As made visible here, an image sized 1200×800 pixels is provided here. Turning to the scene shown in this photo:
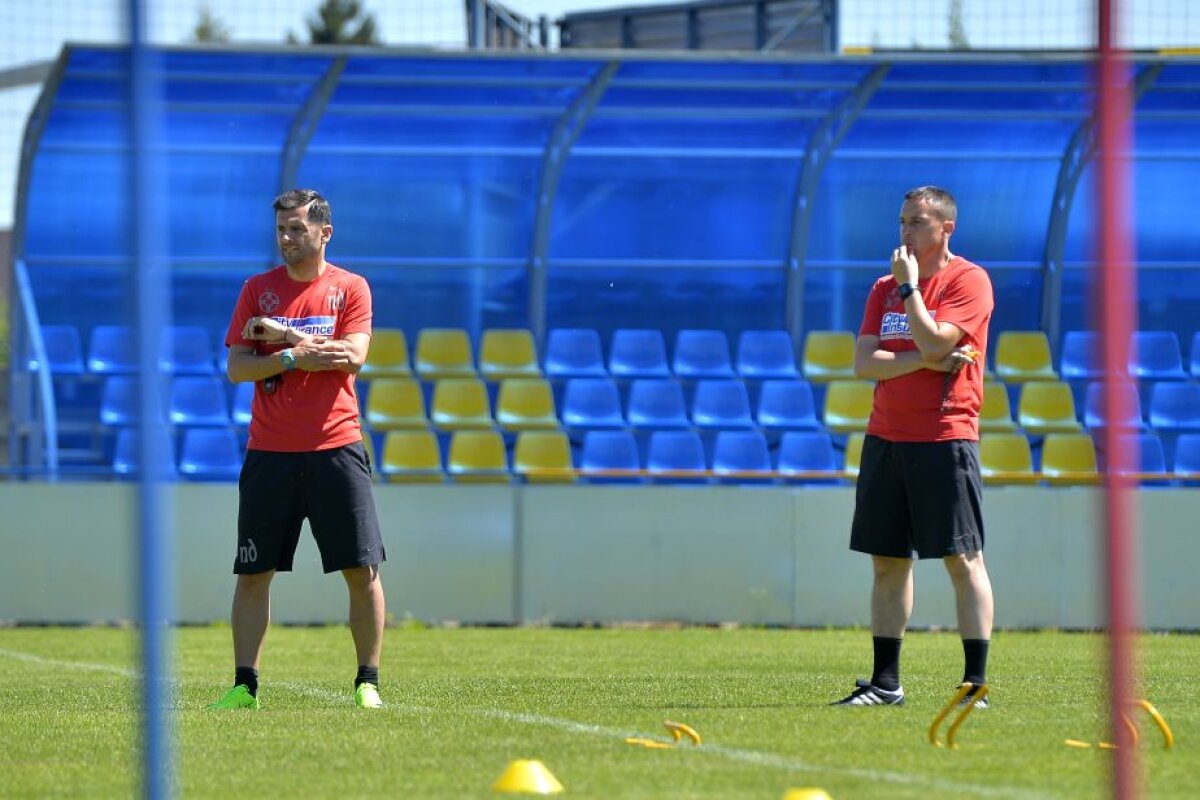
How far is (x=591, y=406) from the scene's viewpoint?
687 inches

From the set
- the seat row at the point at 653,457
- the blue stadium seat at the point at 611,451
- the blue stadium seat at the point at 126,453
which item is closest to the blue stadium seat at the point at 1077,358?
the seat row at the point at 653,457

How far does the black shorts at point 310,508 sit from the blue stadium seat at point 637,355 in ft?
31.2

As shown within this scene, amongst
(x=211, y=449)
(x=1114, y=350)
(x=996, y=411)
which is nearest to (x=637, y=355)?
(x=996, y=411)

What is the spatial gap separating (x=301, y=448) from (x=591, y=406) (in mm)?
9305

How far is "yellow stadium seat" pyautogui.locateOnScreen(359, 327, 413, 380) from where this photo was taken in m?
17.1

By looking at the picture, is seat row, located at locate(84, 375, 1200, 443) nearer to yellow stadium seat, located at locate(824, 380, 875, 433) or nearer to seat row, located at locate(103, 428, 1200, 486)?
yellow stadium seat, located at locate(824, 380, 875, 433)

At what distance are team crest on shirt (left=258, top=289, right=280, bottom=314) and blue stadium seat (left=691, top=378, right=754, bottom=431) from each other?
30.3ft

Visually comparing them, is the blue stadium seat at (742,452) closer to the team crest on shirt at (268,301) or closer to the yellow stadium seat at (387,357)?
the yellow stadium seat at (387,357)

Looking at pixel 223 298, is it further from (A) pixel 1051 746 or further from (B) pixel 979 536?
(A) pixel 1051 746

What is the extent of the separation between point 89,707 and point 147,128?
4.65 metres

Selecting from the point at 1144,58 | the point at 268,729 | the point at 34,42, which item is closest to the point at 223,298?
the point at 34,42

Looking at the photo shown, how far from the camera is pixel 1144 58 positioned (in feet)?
54.5

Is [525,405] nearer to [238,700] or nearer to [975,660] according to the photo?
[238,700]

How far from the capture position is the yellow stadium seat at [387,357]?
1708 cm
